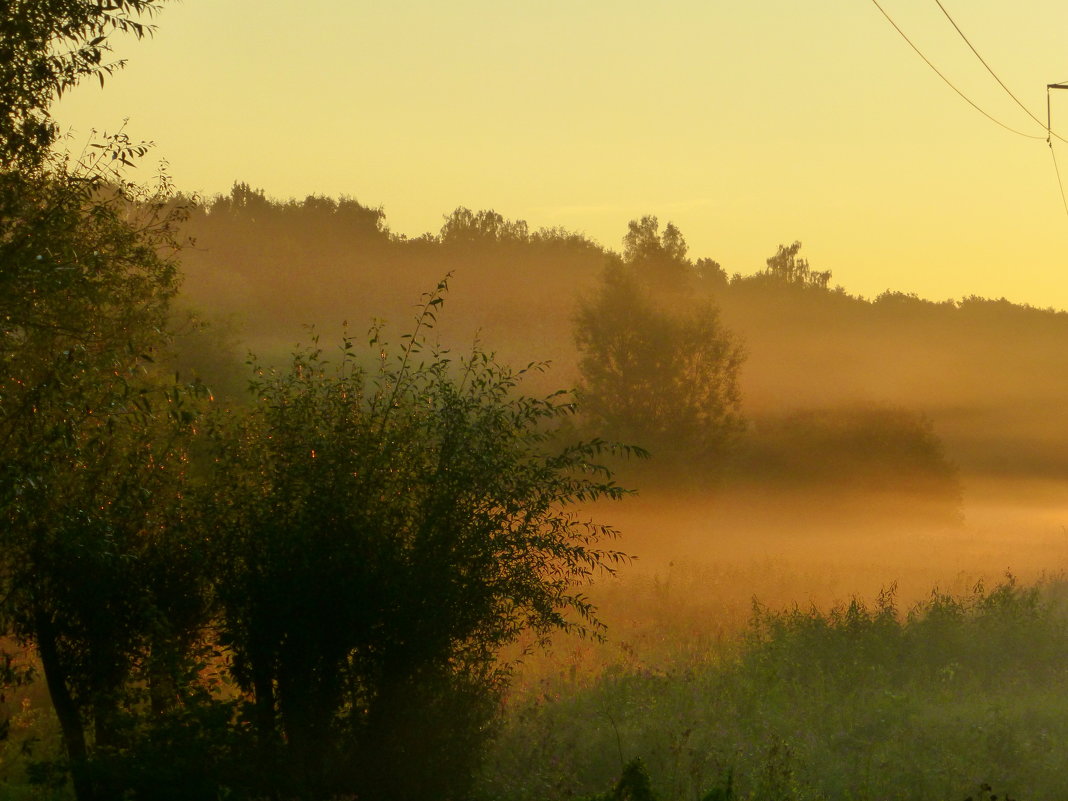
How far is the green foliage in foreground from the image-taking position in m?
13.8

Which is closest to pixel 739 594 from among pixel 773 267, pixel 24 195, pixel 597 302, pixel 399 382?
pixel 399 382

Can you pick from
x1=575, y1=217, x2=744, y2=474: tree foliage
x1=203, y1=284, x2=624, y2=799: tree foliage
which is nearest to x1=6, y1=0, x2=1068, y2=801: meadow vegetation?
x1=203, y1=284, x2=624, y2=799: tree foliage

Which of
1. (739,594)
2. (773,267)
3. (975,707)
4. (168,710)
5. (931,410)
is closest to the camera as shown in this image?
(168,710)

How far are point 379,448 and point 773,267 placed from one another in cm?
13449

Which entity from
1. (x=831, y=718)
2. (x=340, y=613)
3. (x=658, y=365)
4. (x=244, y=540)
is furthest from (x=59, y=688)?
(x=658, y=365)

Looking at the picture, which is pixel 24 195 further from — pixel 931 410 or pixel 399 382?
pixel 931 410

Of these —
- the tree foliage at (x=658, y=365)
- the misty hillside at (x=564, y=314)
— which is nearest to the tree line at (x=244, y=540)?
the misty hillside at (x=564, y=314)

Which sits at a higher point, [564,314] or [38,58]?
[564,314]

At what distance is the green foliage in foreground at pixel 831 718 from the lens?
13773mm

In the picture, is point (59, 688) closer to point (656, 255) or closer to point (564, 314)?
point (656, 255)

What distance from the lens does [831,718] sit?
16297mm

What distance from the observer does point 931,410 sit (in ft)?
367

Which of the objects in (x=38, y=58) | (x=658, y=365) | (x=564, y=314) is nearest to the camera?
(x=38, y=58)

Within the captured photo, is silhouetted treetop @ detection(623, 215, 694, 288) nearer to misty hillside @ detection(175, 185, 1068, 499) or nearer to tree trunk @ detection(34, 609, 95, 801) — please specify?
misty hillside @ detection(175, 185, 1068, 499)
